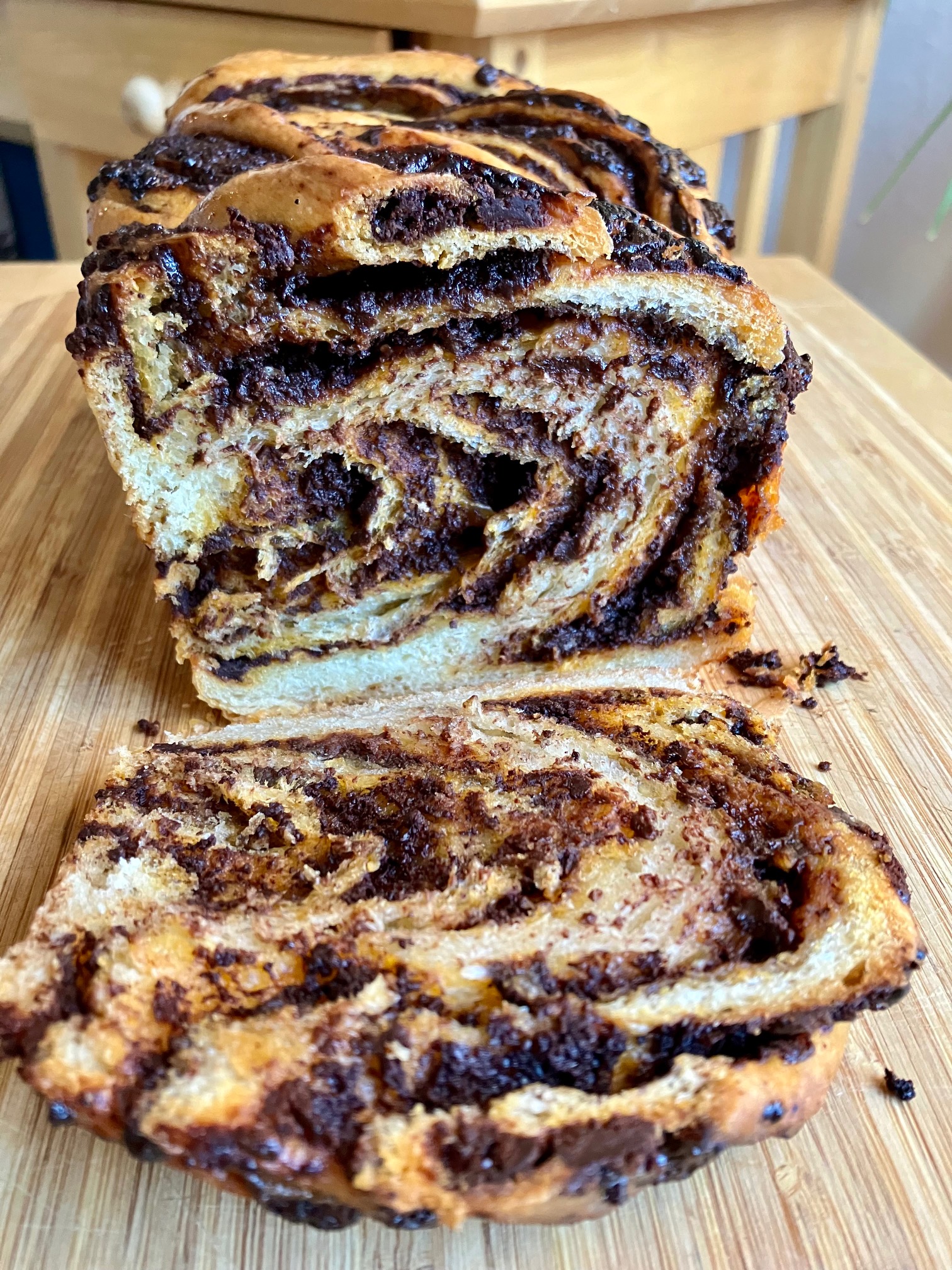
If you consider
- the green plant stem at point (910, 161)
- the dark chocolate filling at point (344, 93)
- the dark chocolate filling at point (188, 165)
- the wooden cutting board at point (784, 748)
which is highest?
the dark chocolate filling at point (344, 93)

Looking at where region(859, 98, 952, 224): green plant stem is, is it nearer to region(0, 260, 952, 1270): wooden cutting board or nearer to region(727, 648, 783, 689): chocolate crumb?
region(0, 260, 952, 1270): wooden cutting board

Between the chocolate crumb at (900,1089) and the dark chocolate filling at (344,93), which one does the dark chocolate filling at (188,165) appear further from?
the chocolate crumb at (900,1089)

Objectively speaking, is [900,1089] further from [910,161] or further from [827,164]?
[827,164]

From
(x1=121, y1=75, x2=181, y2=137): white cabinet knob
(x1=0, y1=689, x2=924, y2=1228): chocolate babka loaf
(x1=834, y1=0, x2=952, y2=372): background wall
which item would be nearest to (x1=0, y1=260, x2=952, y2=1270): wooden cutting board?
(x1=0, y1=689, x2=924, y2=1228): chocolate babka loaf

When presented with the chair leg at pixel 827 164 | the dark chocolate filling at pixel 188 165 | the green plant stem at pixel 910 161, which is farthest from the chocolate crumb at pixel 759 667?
the chair leg at pixel 827 164

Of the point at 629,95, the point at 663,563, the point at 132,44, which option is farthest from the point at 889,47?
the point at 663,563

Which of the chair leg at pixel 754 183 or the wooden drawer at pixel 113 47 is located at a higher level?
the wooden drawer at pixel 113 47

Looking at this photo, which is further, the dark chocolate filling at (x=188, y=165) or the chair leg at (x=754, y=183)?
the chair leg at (x=754, y=183)
